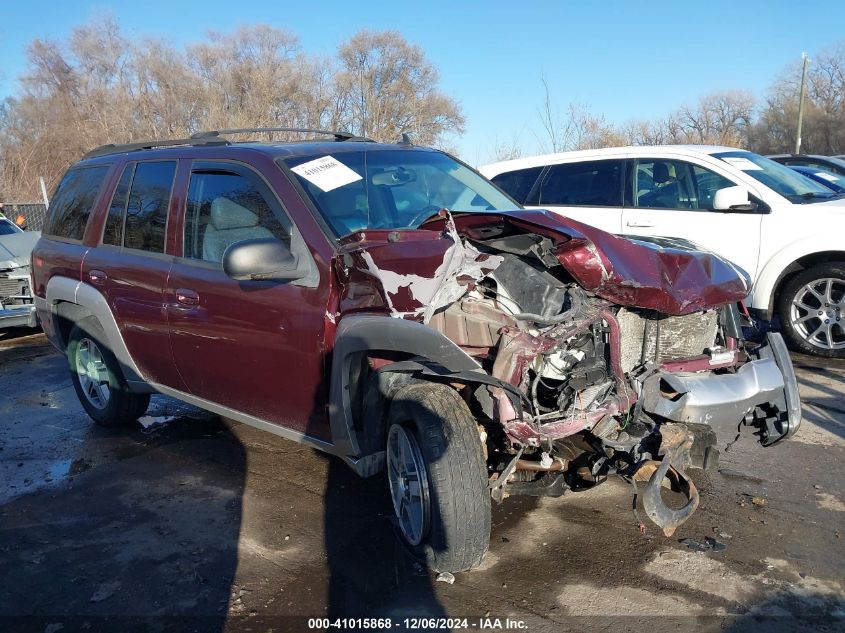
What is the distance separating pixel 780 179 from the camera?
6.68m

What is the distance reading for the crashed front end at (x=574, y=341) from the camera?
9.70ft

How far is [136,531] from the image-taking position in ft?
11.8

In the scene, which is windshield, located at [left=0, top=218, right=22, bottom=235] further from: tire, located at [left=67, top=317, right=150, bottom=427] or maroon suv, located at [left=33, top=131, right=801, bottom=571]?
maroon suv, located at [left=33, top=131, right=801, bottom=571]

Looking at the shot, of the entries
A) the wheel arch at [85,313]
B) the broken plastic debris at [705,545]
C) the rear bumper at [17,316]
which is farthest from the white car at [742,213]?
the rear bumper at [17,316]

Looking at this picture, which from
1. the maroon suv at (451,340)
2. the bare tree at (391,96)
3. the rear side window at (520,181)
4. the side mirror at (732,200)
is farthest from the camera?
the bare tree at (391,96)

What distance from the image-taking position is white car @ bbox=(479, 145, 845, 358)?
607 centimetres

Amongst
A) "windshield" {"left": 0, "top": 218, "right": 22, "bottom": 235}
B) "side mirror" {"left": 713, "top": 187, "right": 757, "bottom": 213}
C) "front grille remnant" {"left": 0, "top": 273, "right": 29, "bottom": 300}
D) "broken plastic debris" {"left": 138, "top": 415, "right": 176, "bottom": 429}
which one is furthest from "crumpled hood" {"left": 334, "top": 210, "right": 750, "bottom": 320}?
"windshield" {"left": 0, "top": 218, "right": 22, "bottom": 235}

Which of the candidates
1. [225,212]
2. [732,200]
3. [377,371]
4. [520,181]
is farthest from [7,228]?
[732,200]

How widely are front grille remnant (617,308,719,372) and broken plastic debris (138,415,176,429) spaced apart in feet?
12.1

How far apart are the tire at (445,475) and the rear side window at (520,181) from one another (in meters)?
5.08

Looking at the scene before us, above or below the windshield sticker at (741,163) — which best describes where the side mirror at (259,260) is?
below

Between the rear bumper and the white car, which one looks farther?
the rear bumper

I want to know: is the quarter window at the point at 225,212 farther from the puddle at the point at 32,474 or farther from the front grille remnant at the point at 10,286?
the front grille remnant at the point at 10,286

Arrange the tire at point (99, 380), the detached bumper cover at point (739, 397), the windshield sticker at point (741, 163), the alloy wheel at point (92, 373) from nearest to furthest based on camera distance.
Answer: the detached bumper cover at point (739, 397) < the tire at point (99, 380) < the alloy wheel at point (92, 373) < the windshield sticker at point (741, 163)
